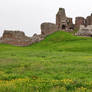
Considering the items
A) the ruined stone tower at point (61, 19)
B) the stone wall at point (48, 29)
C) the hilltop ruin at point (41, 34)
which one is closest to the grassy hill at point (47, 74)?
the hilltop ruin at point (41, 34)

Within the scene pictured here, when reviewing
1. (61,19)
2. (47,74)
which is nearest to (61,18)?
(61,19)

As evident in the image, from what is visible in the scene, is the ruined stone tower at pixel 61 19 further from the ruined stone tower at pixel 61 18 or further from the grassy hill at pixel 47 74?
the grassy hill at pixel 47 74

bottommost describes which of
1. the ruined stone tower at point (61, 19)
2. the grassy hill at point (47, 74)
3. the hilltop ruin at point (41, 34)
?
the grassy hill at point (47, 74)

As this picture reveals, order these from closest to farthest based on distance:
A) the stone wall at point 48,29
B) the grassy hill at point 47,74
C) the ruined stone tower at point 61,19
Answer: the grassy hill at point 47,74
the stone wall at point 48,29
the ruined stone tower at point 61,19

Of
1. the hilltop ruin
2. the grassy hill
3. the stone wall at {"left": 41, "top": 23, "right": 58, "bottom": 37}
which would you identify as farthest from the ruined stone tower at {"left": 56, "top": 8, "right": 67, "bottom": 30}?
the grassy hill

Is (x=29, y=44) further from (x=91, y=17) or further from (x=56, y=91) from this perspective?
(x=56, y=91)

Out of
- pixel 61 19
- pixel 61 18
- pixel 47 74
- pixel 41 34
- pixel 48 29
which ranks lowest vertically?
pixel 47 74

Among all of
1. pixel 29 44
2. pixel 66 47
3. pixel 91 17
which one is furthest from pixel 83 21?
pixel 66 47

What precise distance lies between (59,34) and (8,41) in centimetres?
1457

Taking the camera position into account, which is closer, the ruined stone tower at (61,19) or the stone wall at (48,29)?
the stone wall at (48,29)

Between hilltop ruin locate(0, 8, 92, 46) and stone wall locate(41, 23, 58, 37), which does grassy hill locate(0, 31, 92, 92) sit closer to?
hilltop ruin locate(0, 8, 92, 46)

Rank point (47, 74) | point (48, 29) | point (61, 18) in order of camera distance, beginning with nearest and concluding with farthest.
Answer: point (47, 74) < point (48, 29) < point (61, 18)

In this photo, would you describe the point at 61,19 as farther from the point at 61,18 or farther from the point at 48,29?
the point at 48,29

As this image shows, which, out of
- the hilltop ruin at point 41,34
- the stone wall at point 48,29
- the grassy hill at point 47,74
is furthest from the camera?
the stone wall at point 48,29
